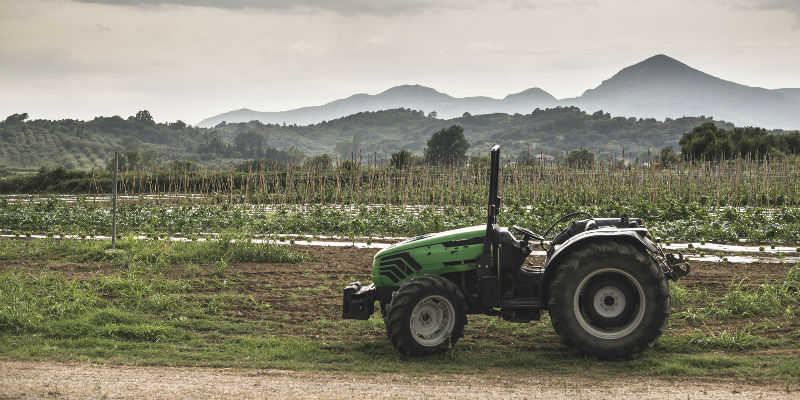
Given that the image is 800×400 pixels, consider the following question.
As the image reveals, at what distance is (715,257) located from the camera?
42.3 feet

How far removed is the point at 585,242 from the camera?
6.41 m

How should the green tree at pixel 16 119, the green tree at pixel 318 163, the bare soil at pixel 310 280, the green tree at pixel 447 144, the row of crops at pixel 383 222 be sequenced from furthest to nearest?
the green tree at pixel 16 119 → the green tree at pixel 447 144 → the green tree at pixel 318 163 → the row of crops at pixel 383 222 → the bare soil at pixel 310 280

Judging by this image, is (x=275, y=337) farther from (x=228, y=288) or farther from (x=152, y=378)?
(x=228, y=288)

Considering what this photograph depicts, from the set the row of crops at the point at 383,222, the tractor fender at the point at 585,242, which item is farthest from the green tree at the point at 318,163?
the tractor fender at the point at 585,242

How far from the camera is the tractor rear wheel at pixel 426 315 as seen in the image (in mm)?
6223

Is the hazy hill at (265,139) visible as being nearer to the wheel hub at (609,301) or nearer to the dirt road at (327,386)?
the dirt road at (327,386)

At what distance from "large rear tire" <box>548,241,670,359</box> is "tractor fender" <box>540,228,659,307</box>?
67 mm

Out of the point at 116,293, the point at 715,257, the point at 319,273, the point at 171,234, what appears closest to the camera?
the point at 116,293

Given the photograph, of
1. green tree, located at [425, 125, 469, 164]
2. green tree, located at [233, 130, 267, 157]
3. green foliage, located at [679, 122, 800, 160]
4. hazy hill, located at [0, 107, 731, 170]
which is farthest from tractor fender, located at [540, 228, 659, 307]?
green tree, located at [233, 130, 267, 157]

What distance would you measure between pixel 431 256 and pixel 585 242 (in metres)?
1.50

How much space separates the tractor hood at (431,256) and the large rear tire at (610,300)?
0.85 m

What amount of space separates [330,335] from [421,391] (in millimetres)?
2302

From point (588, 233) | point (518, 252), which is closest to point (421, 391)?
point (518, 252)

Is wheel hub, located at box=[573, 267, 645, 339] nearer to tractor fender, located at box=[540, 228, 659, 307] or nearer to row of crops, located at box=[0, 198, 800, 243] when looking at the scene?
tractor fender, located at box=[540, 228, 659, 307]
